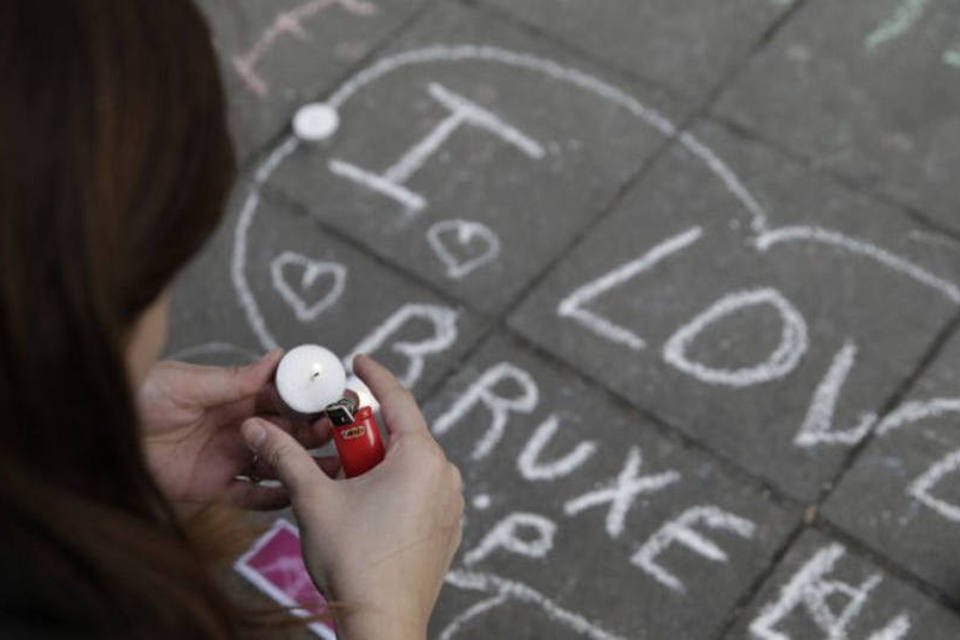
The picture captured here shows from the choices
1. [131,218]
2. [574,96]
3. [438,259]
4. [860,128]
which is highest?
[131,218]

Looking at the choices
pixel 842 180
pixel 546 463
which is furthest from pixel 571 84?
pixel 546 463

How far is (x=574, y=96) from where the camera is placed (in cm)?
310

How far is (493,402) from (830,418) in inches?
24.7

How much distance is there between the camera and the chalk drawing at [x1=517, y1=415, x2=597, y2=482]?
2516 mm

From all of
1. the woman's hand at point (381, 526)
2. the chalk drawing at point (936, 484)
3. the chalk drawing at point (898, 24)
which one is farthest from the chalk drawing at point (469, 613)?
the chalk drawing at point (898, 24)

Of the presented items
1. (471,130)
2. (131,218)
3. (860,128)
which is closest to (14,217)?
(131,218)

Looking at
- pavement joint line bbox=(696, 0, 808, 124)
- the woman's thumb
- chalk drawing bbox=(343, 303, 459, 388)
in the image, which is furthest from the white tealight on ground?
the woman's thumb

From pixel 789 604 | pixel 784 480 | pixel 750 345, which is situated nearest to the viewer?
pixel 789 604

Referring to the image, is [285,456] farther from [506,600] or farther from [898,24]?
[898,24]

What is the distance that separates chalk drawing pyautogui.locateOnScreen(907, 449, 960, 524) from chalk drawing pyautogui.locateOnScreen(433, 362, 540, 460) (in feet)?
2.32

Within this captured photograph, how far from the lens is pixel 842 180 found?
→ 2930 millimetres

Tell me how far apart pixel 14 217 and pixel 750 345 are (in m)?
1.85

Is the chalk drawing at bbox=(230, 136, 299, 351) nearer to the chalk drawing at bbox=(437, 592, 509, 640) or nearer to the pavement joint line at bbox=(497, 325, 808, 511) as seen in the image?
the pavement joint line at bbox=(497, 325, 808, 511)

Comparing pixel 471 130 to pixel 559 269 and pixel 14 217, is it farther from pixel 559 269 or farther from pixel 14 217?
pixel 14 217
